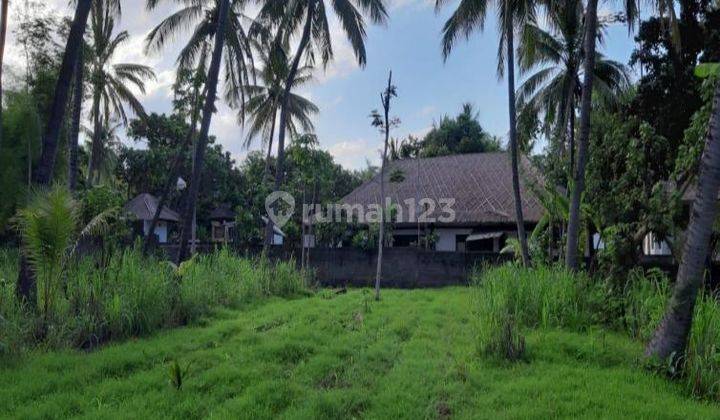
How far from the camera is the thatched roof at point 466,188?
62.9 feet

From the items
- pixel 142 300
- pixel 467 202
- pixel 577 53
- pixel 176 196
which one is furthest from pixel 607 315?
pixel 176 196

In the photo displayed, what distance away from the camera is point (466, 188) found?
21047 millimetres

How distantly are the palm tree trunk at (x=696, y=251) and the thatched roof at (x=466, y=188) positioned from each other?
13.1 m

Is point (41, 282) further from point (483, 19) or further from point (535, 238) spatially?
point (535, 238)

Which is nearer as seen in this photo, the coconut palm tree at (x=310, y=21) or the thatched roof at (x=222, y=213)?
the coconut palm tree at (x=310, y=21)

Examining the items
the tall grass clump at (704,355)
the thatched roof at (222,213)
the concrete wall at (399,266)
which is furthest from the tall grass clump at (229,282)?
the thatched roof at (222,213)

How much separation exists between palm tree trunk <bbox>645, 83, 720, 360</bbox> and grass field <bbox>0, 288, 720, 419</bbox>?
486 millimetres

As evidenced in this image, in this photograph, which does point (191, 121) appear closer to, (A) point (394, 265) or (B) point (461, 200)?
(A) point (394, 265)

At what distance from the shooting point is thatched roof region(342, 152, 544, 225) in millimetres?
19172

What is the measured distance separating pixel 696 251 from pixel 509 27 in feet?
24.9

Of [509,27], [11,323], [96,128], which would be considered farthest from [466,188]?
[11,323]

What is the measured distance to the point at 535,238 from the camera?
47.3 feet

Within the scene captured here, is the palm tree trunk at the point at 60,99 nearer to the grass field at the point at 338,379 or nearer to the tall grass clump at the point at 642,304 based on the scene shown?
the grass field at the point at 338,379

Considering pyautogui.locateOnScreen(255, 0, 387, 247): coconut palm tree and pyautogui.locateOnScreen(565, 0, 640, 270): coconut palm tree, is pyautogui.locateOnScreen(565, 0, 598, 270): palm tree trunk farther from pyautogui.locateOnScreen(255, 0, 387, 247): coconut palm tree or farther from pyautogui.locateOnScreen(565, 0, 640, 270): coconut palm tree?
pyautogui.locateOnScreen(255, 0, 387, 247): coconut palm tree
